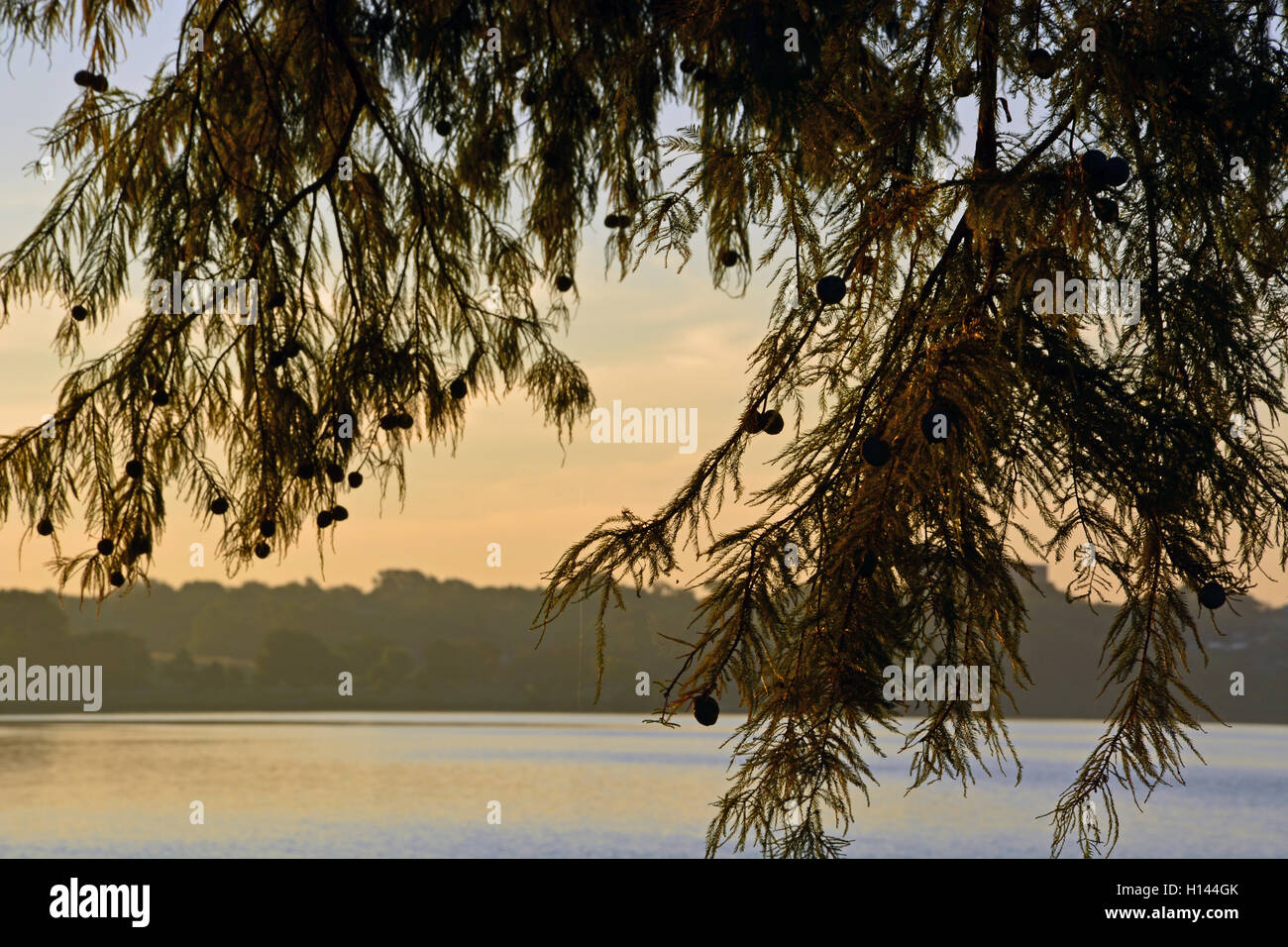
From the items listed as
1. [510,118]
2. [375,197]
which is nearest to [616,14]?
[510,118]

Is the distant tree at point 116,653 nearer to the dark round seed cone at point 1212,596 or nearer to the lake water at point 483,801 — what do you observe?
the lake water at point 483,801

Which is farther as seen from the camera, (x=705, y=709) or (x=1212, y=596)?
(x=1212, y=596)

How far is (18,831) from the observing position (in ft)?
125

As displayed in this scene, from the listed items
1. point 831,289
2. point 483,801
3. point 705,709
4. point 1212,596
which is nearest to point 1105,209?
point 831,289

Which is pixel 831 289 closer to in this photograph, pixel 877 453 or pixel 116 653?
pixel 877 453

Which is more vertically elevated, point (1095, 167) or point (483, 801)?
point (1095, 167)

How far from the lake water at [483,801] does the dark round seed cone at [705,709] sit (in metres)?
17.2

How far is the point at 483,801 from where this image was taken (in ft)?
149

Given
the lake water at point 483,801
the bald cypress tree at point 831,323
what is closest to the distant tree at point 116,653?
the lake water at point 483,801

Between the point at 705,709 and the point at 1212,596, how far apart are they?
109 centimetres

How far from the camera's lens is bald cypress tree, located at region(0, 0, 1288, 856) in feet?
7.98

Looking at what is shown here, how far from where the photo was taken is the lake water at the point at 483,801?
35625mm
